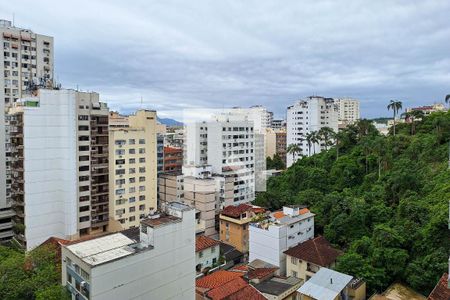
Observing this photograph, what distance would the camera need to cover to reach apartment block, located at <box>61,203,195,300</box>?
1354 cm

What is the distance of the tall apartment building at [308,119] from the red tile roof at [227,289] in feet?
141

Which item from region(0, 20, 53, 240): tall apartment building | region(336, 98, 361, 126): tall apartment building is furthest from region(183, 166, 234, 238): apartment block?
region(336, 98, 361, 126): tall apartment building

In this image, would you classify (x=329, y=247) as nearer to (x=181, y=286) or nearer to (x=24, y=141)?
(x=181, y=286)

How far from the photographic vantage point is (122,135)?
31109 mm

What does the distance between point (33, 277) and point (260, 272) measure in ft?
39.9

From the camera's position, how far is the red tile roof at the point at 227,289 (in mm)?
17078

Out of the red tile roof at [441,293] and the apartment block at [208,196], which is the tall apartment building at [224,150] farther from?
the red tile roof at [441,293]

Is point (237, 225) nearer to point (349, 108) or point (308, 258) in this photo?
point (308, 258)

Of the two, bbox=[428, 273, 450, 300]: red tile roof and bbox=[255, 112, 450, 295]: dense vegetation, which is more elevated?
bbox=[255, 112, 450, 295]: dense vegetation

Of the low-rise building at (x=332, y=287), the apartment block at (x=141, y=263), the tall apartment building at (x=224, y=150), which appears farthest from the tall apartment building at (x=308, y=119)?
the apartment block at (x=141, y=263)

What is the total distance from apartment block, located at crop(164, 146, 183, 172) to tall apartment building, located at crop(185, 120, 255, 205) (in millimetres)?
7977

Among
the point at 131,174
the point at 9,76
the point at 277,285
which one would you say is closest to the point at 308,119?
the point at 131,174

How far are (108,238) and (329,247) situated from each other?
13827 mm

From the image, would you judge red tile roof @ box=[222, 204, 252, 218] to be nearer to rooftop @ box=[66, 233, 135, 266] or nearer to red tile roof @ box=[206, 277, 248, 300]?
red tile roof @ box=[206, 277, 248, 300]
